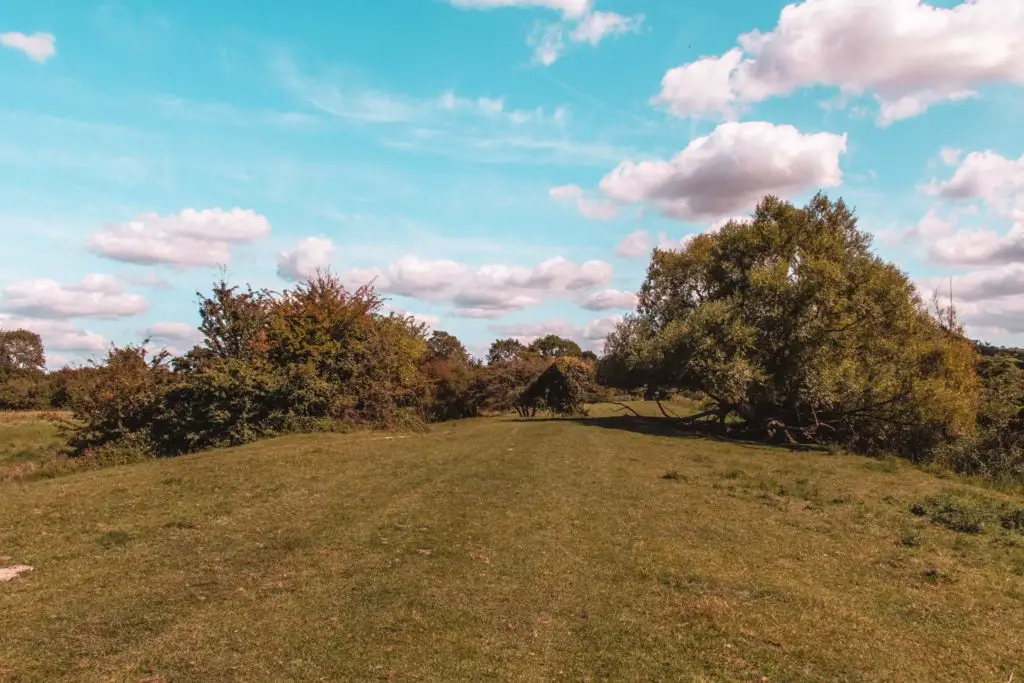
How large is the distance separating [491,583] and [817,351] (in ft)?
102

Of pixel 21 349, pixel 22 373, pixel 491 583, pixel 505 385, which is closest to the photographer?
pixel 491 583

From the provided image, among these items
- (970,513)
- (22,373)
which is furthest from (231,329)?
(22,373)

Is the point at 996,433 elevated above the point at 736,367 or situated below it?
below

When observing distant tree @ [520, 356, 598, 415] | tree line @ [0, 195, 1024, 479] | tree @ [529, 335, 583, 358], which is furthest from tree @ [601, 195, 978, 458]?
tree @ [529, 335, 583, 358]

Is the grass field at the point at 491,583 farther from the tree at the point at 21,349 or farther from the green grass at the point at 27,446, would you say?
the tree at the point at 21,349

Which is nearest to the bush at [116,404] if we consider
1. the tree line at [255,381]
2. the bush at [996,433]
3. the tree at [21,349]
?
the tree line at [255,381]

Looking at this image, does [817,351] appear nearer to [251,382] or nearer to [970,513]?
[970,513]

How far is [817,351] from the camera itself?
3434 cm

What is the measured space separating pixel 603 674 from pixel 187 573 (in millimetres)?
6846

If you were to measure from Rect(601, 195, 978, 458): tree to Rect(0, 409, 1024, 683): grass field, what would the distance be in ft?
51.3

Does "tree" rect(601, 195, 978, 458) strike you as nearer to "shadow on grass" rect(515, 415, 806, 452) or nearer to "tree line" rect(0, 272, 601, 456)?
"shadow on grass" rect(515, 415, 806, 452)

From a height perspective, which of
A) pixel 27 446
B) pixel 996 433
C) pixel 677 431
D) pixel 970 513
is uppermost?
pixel 996 433

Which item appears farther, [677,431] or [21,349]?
[21,349]

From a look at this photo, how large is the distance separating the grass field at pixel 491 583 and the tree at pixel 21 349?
148983 millimetres
